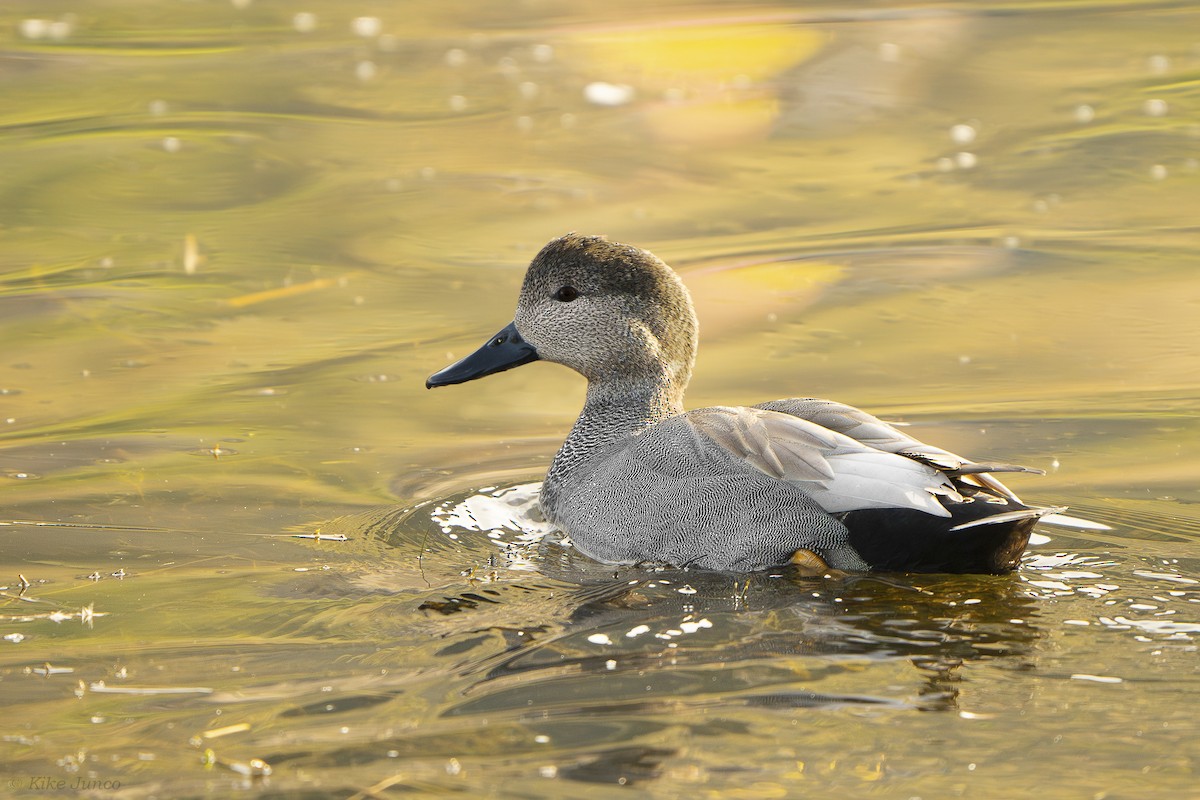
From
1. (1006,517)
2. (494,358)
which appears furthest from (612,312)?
(1006,517)

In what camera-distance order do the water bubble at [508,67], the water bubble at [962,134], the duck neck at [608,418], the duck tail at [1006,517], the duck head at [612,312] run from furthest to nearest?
the water bubble at [508,67] < the water bubble at [962,134] < the duck head at [612,312] < the duck neck at [608,418] < the duck tail at [1006,517]

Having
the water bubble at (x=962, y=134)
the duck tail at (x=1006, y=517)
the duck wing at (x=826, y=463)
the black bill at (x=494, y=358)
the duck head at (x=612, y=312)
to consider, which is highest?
the water bubble at (x=962, y=134)

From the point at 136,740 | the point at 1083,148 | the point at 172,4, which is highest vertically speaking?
the point at 172,4

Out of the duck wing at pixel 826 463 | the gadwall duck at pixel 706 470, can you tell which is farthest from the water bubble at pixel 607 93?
the duck wing at pixel 826 463

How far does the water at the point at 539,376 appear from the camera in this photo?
14.0ft

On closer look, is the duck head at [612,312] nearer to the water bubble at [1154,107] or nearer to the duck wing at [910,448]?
the duck wing at [910,448]

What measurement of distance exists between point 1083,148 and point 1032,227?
1907mm

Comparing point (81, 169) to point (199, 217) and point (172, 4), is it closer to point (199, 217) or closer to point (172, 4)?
point (199, 217)

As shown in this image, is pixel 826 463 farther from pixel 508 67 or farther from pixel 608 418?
pixel 508 67

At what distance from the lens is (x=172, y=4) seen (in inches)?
647

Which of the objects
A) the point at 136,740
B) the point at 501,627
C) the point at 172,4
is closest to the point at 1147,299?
the point at 501,627

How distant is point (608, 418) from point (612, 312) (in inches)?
17.4

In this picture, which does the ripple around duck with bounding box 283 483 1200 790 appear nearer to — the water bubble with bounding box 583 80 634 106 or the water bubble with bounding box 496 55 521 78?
the water bubble with bounding box 583 80 634 106

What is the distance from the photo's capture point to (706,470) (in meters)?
5.79
